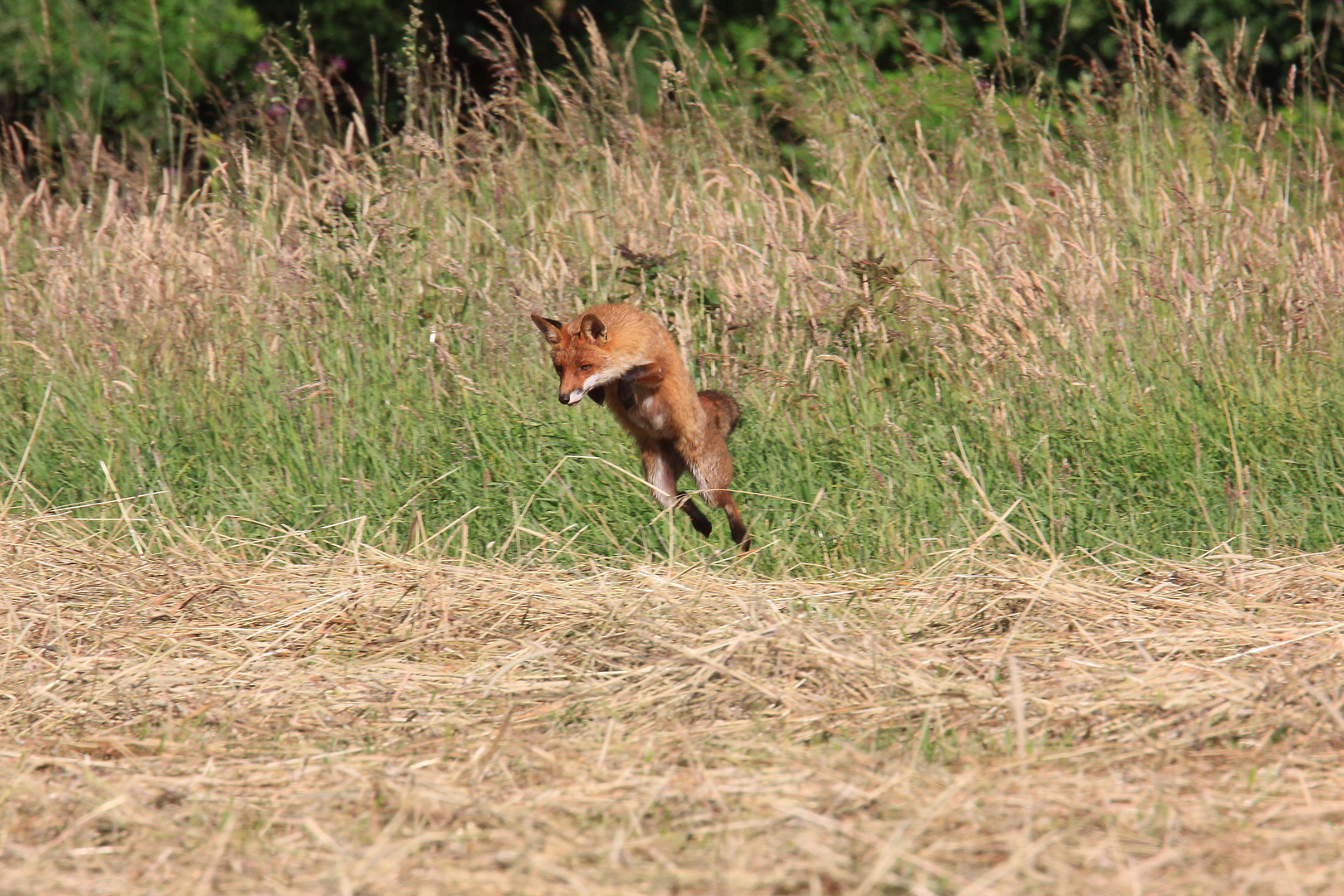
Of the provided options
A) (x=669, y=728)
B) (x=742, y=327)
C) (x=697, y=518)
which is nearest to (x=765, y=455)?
(x=697, y=518)

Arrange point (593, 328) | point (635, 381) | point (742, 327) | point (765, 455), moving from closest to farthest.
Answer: point (593, 328) → point (635, 381) → point (765, 455) → point (742, 327)

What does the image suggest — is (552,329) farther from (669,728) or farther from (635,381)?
(669,728)

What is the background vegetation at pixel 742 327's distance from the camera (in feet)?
16.9

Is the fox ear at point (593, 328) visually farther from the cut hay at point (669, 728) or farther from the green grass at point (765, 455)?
the cut hay at point (669, 728)

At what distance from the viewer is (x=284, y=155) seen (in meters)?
7.62

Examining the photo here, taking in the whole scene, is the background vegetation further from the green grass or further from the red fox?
the red fox

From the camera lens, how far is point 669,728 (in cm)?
334

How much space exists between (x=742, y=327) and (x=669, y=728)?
313cm

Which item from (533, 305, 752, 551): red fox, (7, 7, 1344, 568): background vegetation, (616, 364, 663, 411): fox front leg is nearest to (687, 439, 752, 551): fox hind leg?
(533, 305, 752, 551): red fox

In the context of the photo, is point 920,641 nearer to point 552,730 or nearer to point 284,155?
point 552,730

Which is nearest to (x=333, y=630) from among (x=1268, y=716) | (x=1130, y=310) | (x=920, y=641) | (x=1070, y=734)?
(x=920, y=641)

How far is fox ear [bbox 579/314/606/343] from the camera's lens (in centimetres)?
452

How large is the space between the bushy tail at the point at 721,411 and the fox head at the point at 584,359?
1.67ft

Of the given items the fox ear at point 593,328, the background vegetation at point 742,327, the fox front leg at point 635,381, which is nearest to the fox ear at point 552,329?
the fox ear at point 593,328
